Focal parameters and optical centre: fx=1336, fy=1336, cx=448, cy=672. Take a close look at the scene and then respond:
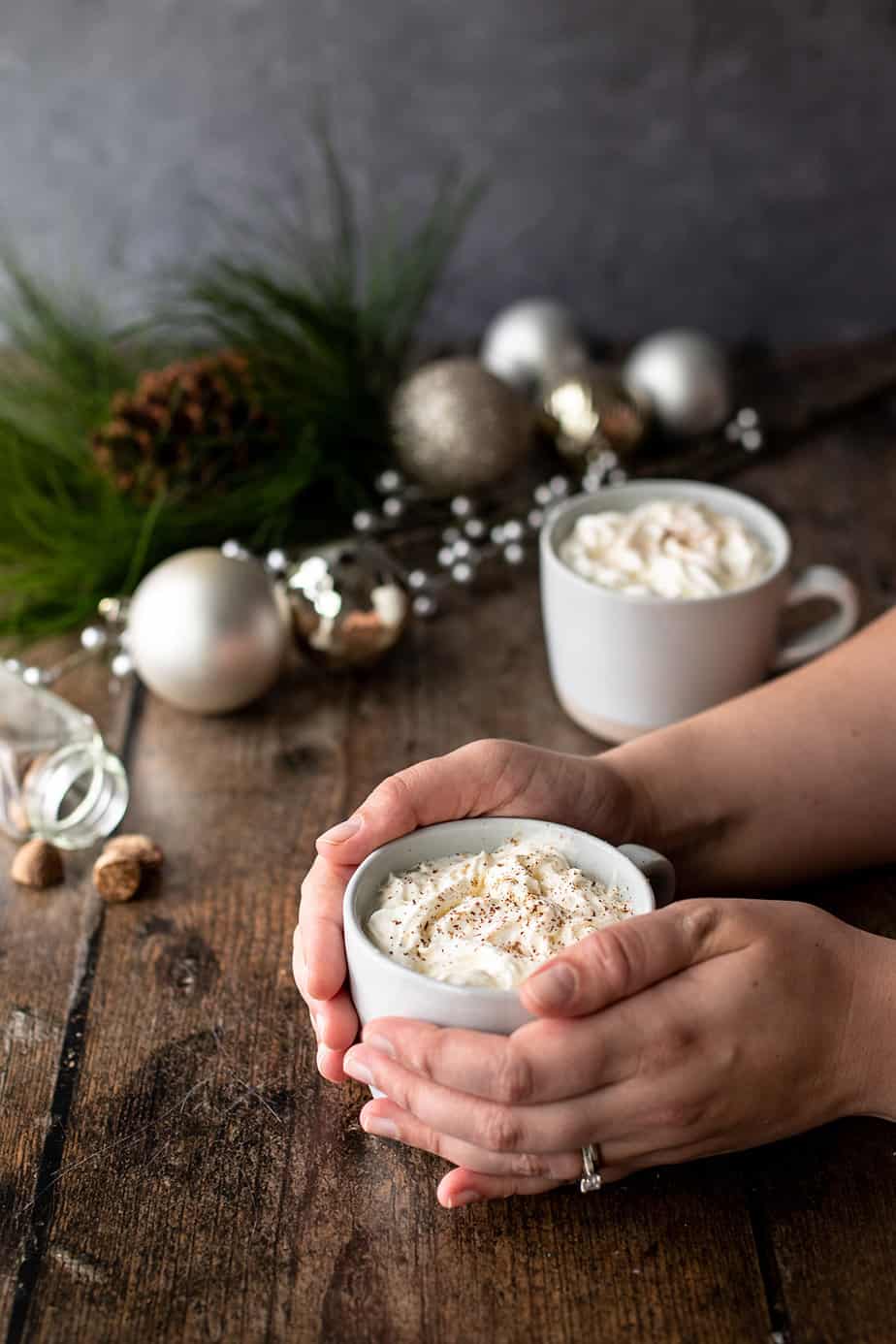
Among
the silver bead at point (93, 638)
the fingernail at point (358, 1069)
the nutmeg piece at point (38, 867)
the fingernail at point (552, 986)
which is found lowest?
the silver bead at point (93, 638)

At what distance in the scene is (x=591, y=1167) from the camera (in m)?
0.73

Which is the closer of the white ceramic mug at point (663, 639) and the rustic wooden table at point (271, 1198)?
the rustic wooden table at point (271, 1198)

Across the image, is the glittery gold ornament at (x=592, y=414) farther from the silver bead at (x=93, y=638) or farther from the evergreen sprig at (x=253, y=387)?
the silver bead at (x=93, y=638)

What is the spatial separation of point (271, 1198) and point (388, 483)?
0.97m

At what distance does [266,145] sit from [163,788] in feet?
3.74

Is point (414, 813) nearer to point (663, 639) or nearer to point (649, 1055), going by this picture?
point (649, 1055)

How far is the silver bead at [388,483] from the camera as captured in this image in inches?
62.9

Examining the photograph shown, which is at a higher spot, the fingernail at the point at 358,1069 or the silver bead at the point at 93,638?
the fingernail at the point at 358,1069

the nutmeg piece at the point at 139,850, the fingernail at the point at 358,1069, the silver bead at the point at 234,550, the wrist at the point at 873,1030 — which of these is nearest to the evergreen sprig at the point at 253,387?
the silver bead at the point at 234,550

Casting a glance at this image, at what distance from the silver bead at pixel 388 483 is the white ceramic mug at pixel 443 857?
2.64 feet

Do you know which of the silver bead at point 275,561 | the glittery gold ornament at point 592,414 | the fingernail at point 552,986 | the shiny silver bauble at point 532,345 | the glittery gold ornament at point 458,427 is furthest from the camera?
the shiny silver bauble at point 532,345

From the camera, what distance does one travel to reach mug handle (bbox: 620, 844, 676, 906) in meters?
0.82

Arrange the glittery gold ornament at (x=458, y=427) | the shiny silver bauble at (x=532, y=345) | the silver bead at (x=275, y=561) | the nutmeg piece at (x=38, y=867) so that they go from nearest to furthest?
the nutmeg piece at (x=38, y=867) → the silver bead at (x=275, y=561) → the glittery gold ornament at (x=458, y=427) → the shiny silver bauble at (x=532, y=345)

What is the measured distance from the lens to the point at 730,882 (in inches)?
38.5
